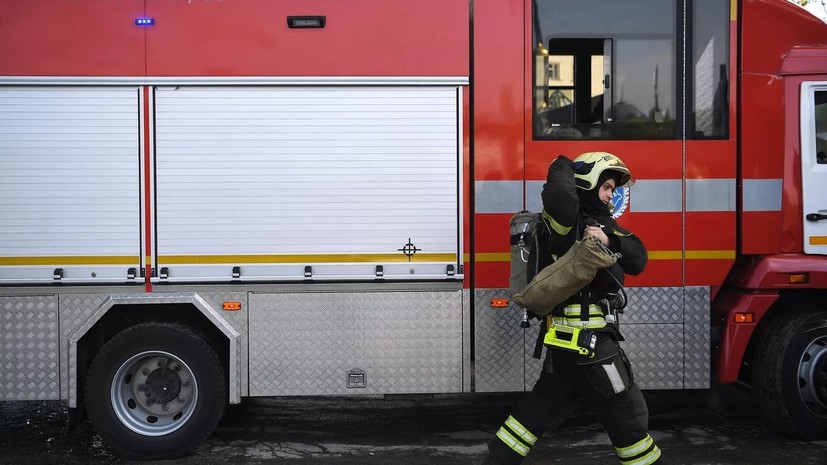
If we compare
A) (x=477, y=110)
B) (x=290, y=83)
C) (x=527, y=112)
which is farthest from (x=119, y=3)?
(x=527, y=112)

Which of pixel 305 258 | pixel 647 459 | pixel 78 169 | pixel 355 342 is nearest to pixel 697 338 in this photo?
pixel 647 459

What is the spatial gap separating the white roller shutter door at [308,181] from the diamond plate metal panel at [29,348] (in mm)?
873

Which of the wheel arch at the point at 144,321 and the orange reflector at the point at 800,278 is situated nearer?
the wheel arch at the point at 144,321

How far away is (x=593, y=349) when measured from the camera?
3498 millimetres

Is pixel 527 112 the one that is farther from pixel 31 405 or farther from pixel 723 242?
pixel 31 405

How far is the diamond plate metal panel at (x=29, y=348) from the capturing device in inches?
179

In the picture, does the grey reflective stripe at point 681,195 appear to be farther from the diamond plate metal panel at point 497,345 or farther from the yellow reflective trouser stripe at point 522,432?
the yellow reflective trouser stripe at point 522,432

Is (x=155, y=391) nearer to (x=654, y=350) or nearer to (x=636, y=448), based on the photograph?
(x=636, y=448)

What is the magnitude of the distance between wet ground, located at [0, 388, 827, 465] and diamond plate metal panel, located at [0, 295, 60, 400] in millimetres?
455

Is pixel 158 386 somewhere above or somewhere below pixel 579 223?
below

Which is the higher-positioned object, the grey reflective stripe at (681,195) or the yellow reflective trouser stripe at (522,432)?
the grey reflective stripe at (681,195)

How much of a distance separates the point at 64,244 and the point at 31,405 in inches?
98.1

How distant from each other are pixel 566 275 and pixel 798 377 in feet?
8.15

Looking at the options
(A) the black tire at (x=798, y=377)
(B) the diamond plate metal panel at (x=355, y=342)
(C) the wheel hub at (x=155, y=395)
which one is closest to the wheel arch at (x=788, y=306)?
(A) the black tire at (x=798, y=377)
